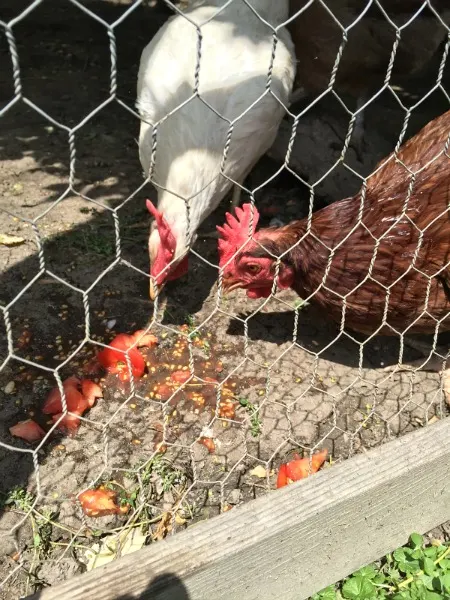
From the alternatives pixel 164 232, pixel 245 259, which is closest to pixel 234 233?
pixel 245 259

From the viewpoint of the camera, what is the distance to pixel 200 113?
2.29m

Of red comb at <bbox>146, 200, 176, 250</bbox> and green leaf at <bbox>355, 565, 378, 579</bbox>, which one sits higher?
red comb at <bbox>146, 200, 176, 250</bbox>

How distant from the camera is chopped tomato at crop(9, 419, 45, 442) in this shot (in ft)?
6.24

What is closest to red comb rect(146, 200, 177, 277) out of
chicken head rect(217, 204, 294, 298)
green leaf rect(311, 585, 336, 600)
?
chicken head rect(217, 204, 294, 298)

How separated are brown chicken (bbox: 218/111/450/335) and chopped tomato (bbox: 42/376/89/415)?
690mm

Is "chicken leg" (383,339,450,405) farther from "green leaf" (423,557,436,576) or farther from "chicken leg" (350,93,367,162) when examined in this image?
"chicken leg" (350,93,367,162)

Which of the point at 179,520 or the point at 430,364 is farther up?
the point at 179,520

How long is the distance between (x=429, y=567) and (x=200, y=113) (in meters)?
1.80

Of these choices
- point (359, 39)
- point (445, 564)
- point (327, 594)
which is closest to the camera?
point (327, 594)

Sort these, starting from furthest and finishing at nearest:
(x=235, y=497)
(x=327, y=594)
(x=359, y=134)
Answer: (x=359, y=134)
(x=235, y=497)
(x=327, y=594)

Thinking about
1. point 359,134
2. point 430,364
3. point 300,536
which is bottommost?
point 430,364

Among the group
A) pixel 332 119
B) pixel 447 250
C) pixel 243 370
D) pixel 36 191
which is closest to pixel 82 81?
pixel 36 191

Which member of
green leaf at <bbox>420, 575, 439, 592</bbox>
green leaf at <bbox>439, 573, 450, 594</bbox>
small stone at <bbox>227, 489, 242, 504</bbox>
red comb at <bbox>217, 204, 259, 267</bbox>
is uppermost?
red comb at <bbox>217, 204, 259, 267</bbox>

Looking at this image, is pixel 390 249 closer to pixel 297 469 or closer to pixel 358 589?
pixel 297 469
